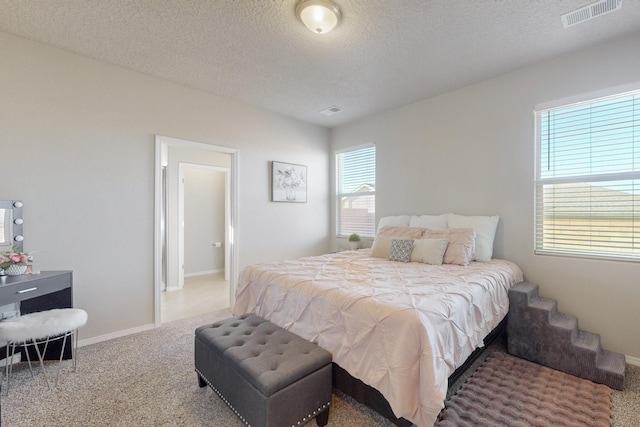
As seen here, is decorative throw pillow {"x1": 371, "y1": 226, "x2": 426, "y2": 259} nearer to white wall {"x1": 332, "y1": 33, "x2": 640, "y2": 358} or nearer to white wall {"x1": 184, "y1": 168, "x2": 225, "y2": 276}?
white wall {"x1": 332, "y1": 33, "x2": 640, "y2": 358}

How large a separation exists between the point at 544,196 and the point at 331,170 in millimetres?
3060

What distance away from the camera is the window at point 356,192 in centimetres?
453

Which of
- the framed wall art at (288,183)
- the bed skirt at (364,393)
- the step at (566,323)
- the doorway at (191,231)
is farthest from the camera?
the framed wall art at (288,183)

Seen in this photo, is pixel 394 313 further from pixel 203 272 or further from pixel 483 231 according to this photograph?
pixel 203 272

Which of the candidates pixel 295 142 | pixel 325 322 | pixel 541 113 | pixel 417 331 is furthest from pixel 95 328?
pixel 541 113

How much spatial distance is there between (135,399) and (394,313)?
1.83m

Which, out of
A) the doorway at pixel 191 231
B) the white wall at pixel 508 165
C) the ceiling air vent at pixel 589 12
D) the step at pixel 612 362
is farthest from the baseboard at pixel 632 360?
the doorway at pixel 191 231

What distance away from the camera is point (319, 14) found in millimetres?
2055

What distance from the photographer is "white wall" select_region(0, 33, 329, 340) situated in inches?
97.8

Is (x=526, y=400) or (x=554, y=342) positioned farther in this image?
(x=554, y=342)

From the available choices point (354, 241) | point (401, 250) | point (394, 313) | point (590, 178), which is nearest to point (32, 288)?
point (394, 313)

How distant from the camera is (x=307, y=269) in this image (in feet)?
8.48

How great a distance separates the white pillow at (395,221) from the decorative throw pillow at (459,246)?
73cm

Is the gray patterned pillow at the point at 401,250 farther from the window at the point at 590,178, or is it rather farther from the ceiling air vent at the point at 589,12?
the ceiling air vent at the point at 589,12
